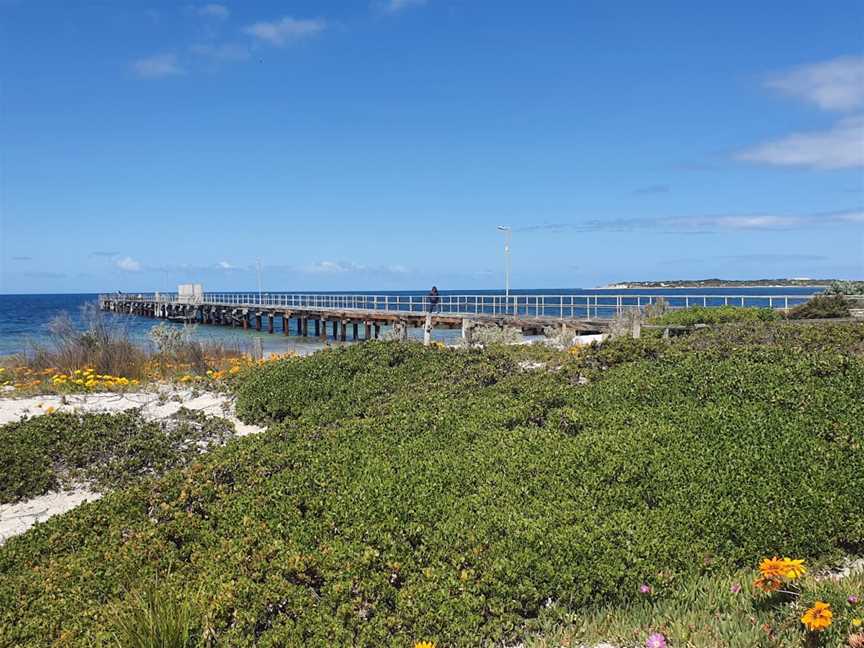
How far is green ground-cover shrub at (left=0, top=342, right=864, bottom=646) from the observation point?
421 centimetres

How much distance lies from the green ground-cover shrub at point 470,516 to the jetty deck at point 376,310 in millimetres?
13859

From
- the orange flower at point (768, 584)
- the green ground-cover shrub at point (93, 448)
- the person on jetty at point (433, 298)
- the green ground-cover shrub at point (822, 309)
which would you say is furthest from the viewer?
the person on jetty at point (433, 298)

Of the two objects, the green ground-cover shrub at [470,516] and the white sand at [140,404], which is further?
the white sand at [140,404]

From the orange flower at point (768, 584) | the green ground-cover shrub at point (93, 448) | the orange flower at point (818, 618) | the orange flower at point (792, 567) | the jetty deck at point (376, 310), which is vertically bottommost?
the green ground-cover shrub at point (93, 448)

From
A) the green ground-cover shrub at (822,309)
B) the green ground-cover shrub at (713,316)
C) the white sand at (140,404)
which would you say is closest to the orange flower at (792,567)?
the white sand at (140,404)

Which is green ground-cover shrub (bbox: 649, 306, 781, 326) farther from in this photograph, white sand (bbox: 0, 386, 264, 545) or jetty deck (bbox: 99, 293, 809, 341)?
white sand (bbox: 0, 386, 264, 545)

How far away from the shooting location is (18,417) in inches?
416

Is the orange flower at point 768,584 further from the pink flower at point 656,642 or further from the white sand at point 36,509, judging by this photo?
the white sand at point 36,509

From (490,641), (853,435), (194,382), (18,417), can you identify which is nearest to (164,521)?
(490,641)

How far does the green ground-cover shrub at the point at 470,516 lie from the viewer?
4.21 m

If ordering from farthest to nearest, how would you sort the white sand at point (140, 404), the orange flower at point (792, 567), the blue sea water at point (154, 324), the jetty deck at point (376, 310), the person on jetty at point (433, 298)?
the person on jetty at point (433, 298)
the jetty deck at point (376, 310)
the blue sea water at point (154, 324)
the white sand at point (140, 404)
the orange flower at point (792, 567)

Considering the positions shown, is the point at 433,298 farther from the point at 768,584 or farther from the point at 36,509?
the point at 768,584

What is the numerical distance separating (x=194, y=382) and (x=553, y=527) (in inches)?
383

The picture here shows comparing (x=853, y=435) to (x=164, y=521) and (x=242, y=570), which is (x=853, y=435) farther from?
(x=164, y=521)
